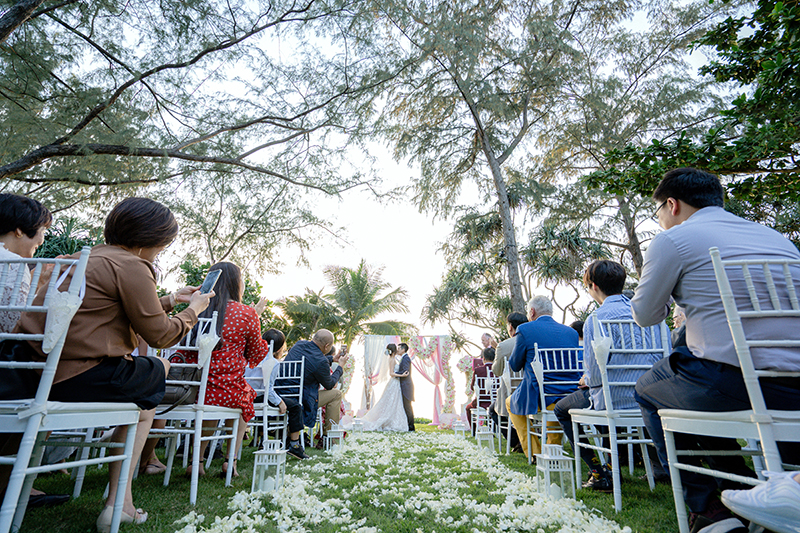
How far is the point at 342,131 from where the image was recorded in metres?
8.11

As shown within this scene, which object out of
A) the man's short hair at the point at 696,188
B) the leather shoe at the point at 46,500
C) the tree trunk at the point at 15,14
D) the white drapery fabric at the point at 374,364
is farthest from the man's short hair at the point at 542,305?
the white drapery fabric at the point at 374,364

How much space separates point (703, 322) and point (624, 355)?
132cm

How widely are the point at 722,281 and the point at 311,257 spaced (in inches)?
370

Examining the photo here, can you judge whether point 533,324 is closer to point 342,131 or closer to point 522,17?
point 342,131

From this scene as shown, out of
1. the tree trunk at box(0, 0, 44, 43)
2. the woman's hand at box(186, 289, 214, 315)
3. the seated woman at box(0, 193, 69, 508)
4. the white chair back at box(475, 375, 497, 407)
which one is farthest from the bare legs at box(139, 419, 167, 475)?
the white chair back at box(475, 375, 497, 407)

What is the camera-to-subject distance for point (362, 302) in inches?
789

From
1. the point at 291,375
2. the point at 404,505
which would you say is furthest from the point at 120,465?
the point at 291,375

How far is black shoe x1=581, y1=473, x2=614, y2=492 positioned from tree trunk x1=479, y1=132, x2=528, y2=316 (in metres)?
6.46

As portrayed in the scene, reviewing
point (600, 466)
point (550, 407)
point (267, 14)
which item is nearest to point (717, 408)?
point (600, 466)

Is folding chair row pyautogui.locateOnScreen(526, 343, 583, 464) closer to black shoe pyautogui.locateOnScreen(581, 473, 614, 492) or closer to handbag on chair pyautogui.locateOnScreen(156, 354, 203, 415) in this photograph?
black shoe pyautogui.locateOnScreen(581, 473, 614, 492)

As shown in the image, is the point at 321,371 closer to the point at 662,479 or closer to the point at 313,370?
the point at 313,370

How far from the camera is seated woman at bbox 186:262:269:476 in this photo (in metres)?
3.00

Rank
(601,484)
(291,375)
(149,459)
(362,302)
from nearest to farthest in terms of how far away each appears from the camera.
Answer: (601,484) → (149,459) → (291,375) → (362,302)

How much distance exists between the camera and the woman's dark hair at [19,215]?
197 cm
